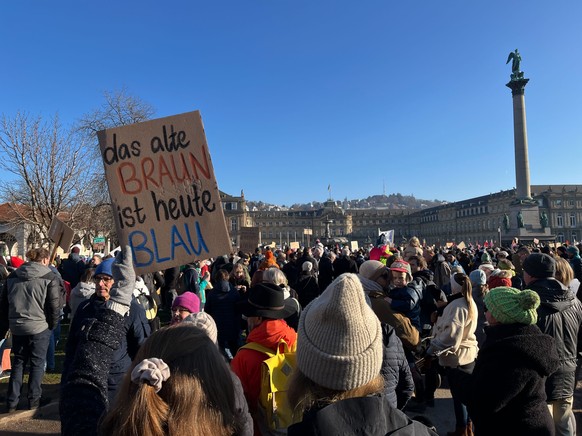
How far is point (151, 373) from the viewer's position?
1297 millimetres

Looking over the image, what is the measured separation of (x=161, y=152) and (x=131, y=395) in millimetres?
2483

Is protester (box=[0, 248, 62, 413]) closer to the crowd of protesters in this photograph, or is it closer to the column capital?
the crowd of protesters

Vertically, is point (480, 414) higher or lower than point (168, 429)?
lower

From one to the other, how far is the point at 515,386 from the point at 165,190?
108 inches

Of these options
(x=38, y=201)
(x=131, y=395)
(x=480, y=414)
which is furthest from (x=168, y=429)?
(x=38, y=201)

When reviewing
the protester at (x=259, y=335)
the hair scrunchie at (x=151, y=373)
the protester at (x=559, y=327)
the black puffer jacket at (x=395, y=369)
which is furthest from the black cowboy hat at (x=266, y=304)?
the protester at (x=559, y=327)

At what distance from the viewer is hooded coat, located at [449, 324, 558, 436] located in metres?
2.49

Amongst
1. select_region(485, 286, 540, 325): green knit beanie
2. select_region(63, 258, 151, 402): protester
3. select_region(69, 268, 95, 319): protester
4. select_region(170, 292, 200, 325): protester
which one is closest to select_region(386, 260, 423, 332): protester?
select_region(485, 286, 540, 325): green knit beanie

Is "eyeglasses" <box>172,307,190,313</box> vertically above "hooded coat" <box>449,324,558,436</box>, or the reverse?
"eyeglasses" <box>172,307,190,313</box>

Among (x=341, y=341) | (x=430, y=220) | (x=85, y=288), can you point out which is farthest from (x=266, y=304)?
(x=430, y=220)

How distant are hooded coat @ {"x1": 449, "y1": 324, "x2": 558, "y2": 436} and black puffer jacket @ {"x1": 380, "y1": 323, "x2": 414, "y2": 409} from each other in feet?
1.42

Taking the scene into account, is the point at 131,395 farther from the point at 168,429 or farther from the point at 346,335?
the point at 346,335

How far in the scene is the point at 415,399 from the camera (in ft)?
17.4

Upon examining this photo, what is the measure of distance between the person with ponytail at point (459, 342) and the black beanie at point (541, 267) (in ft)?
Result: 1.90
